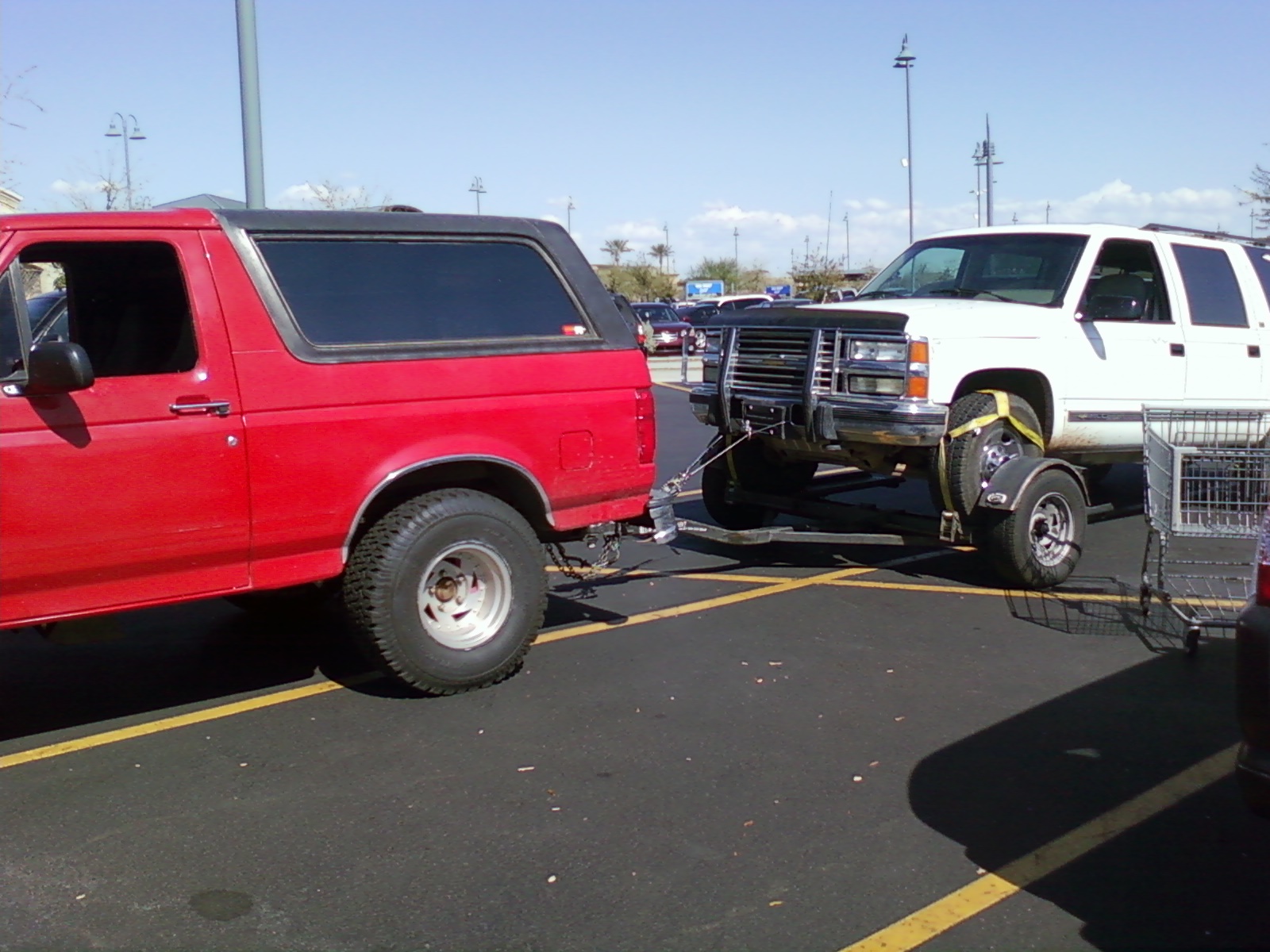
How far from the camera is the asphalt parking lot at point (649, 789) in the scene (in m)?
3.66

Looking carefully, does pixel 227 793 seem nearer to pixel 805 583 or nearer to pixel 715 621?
pixel 715 621

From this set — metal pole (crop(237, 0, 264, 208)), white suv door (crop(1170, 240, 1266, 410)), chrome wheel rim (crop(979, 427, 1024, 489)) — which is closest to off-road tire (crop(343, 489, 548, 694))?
chrome wheel rim (crop(979, 427, 1024, 489))

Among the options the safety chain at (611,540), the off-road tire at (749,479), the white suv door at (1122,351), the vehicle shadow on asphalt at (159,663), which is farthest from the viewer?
the off-road tire at (749,479)

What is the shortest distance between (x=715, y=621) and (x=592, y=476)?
1378 mm

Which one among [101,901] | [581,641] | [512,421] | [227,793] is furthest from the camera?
[581,641]

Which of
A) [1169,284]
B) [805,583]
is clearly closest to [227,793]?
[805,583]

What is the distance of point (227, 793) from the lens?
4.61 meters

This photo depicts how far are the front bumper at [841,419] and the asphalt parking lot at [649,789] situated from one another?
102 cm

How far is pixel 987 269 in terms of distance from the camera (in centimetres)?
849

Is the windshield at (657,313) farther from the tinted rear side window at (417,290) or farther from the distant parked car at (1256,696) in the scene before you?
the distant parked car at (1256,696)

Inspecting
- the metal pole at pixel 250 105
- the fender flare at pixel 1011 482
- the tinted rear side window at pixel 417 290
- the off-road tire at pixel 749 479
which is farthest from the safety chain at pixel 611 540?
the metal pole at pixel 250 105

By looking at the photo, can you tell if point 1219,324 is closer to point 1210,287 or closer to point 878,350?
point 1210,287

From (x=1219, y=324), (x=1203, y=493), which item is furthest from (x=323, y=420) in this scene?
(x=1219, y=324)

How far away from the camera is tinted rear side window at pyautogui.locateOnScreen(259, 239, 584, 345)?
5363mm
